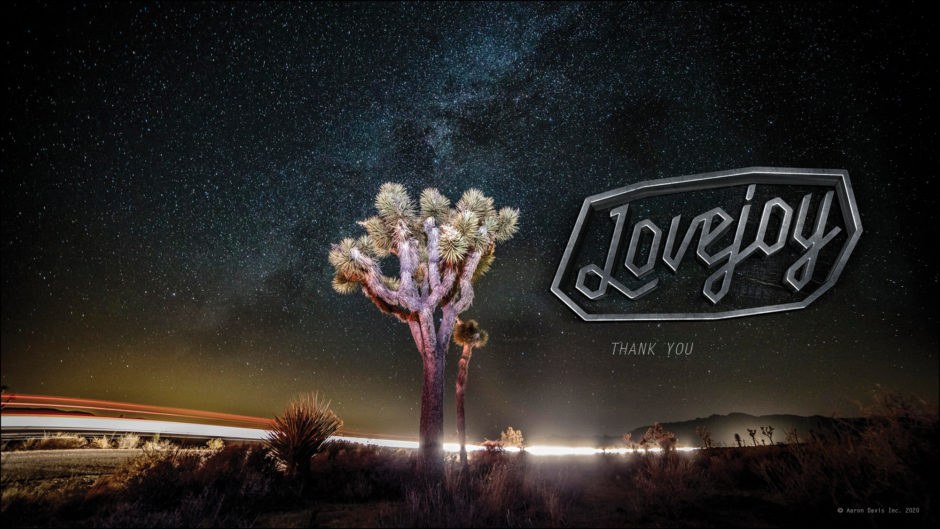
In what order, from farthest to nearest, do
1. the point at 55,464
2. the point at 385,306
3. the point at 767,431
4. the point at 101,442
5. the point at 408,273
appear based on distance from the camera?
the point at 101,442 < the point at 385,306 < the point at 408,273 < the point at 767,431 < the point at 55,464

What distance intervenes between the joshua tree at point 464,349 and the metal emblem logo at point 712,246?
544 centimetres

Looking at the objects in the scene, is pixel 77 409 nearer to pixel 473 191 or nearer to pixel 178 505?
pixel 178 505

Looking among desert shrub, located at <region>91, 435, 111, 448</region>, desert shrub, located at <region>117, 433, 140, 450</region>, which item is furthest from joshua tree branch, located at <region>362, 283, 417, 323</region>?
desert shrub, located at <region>91, 435, 111, 448</region>

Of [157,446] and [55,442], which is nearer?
[157,446]

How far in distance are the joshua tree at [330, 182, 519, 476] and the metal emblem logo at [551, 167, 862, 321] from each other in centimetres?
255

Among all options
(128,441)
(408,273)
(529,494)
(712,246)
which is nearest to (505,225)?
(408,273)

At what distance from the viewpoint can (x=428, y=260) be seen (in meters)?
9.67

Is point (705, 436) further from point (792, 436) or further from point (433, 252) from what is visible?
point (433, 252)

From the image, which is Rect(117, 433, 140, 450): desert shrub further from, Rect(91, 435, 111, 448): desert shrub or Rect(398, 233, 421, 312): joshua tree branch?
Rect(398, 233, 421, 312): joshua tree branch

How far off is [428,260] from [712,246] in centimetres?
684

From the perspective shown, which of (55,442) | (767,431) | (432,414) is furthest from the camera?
(55,442)

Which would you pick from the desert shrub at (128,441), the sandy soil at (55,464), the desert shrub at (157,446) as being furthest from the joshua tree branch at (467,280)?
the desert shrub at (128,441)

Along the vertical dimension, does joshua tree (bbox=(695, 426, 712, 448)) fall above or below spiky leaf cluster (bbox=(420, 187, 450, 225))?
below

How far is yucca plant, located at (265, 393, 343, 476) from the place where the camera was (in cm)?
756
